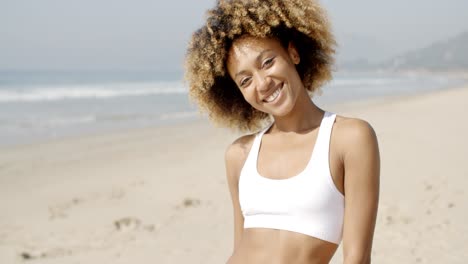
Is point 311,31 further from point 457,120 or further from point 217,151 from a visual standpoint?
point 457,120

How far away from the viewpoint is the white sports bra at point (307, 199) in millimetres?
2020

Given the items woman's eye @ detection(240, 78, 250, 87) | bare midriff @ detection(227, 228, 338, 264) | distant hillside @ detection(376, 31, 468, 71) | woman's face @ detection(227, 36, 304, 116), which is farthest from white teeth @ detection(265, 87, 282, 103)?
distant hillside @ detection(376, 31, 468, 71)

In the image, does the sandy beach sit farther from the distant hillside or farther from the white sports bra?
the distant hillside

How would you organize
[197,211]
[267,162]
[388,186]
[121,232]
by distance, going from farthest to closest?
[388,186] → [197,211] → [121,232] → [267,162]

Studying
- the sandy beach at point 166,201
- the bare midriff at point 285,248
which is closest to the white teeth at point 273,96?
the bare midriff at point 285,248

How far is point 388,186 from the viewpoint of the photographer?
21.3 ft

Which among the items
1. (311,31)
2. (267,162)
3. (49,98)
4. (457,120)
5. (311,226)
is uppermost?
(49,98)

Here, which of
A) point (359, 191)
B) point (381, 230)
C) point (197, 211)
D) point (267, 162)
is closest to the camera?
point (359, 191)

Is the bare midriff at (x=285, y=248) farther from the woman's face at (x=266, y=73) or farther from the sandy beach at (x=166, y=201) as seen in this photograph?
the sandy beach at (x=166, y=201)

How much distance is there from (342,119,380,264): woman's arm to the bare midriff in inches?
5.0

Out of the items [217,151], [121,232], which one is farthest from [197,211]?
[217,151]

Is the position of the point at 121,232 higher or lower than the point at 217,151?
lower

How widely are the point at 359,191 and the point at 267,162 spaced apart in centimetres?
39

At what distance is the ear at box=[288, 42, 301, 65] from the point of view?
7.42 feet
